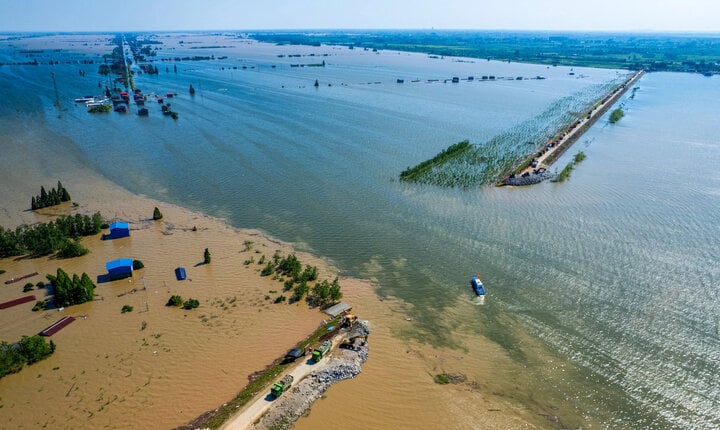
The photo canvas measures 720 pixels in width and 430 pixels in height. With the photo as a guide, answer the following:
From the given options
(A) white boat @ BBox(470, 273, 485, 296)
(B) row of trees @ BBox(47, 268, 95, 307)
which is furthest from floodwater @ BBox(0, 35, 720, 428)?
(B) row of trees @ BBox(47, 268, 95, 307)

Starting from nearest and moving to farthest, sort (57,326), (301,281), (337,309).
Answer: (57,326), (337,309), (301,281)

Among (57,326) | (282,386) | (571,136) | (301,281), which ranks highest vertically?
(571,136)

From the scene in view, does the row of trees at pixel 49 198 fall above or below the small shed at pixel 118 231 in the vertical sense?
above

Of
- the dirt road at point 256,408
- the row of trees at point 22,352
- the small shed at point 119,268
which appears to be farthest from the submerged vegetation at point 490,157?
the row of trees at point 22,352

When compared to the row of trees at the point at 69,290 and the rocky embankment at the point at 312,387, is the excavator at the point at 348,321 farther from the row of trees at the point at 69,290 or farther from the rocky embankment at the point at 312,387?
the row of trees at the point at 69,290

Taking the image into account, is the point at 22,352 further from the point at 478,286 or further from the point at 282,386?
the point at 478,286

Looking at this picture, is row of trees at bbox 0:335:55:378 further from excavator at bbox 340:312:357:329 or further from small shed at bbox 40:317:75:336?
excavator at bbox 340:312:357:329

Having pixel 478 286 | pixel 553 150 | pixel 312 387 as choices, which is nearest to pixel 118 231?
pixel 312 387
